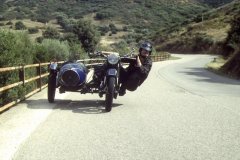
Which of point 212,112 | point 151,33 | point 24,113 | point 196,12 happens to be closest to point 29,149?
point 24,113

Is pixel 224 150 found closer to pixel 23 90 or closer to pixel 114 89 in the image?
pixel 114 89

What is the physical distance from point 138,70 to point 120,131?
12.9 feet

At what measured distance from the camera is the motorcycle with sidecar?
12.3 metres

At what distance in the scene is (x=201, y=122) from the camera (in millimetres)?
10727

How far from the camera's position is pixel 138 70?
13117 millimetres

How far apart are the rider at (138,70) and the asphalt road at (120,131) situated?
64cm

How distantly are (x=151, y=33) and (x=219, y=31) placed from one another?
1639 cm

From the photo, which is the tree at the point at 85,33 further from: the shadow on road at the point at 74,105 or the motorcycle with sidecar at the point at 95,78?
the motorcycle with sidecar at the point at 95,78

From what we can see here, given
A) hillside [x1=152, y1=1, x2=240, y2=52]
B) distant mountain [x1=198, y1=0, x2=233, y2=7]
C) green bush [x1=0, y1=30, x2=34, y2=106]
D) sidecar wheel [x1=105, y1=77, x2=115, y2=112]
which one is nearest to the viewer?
sidecar wheel [x1=105, y1=77, x2=115, y2=112]

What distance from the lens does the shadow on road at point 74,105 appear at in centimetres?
1231

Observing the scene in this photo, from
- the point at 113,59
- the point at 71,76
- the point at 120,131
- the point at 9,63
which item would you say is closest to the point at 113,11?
the point at 9,63

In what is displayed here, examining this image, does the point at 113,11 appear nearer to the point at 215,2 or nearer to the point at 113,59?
the point at 215,2

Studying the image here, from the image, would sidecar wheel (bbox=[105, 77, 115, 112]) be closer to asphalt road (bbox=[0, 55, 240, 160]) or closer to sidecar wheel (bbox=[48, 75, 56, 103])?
asphalt road (bbox=[0, 55, 240, 160])

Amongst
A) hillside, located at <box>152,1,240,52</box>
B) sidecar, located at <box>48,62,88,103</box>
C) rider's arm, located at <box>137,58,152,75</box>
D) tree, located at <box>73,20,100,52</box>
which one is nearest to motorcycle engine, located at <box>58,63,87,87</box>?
sidecar, located at <box>48,62,88,103</box>
